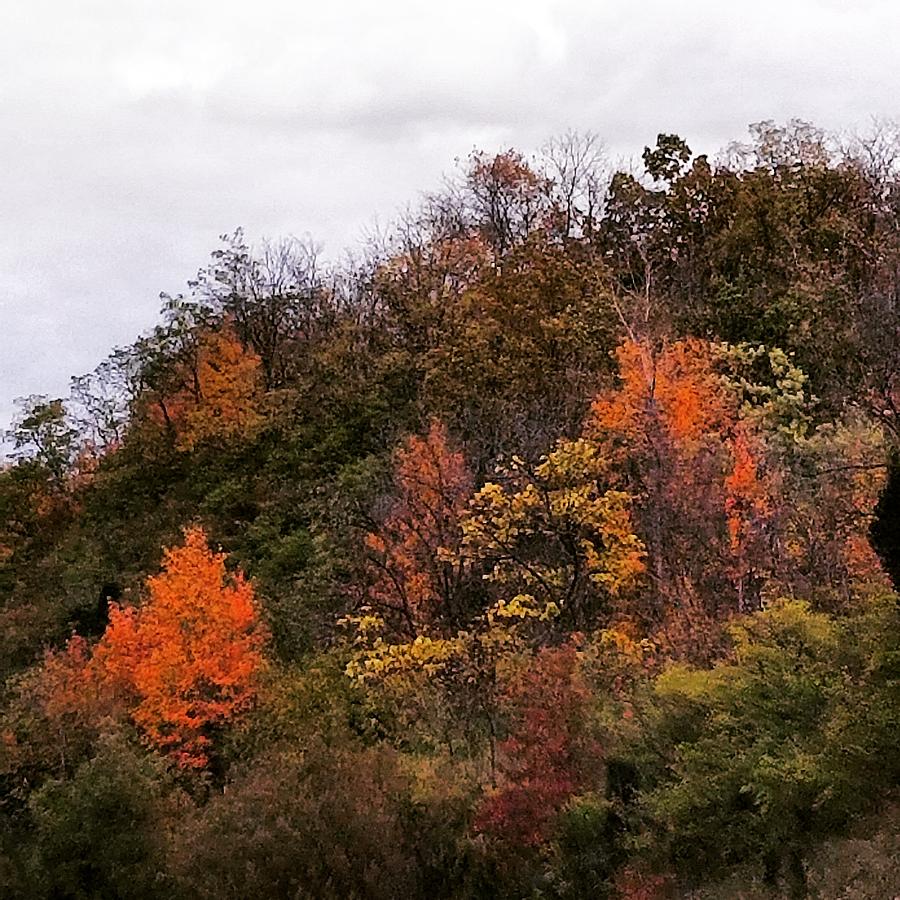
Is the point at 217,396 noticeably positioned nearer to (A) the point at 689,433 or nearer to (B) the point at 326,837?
(A) the point at 689,433

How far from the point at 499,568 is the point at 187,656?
858 cm

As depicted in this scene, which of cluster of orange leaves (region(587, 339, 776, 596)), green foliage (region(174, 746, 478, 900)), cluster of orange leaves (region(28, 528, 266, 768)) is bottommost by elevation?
green foliage (region(174, 746, 478, 900))

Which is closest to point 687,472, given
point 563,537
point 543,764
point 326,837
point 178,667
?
point 563,537

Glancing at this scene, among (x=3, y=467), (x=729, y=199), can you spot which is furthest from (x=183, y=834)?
(x=3, y=467)

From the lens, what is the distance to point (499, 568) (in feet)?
84.4

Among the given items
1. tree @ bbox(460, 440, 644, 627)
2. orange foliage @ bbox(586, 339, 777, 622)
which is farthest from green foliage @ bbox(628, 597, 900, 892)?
tree @ bbox(460, 440, 644, 627)

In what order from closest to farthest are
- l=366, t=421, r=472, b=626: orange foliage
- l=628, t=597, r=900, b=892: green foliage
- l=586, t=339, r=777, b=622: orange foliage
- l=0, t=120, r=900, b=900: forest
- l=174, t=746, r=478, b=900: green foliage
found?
l=628, t=597, r=900, b=892: green foliage < l=0, t=120, r=900, b=900: forest < l=174, t=746, r=478, b=900: green foliage < l=586, t=339, r=777, b=622: orange foliage < l=366, t=421, r=472, b=626: orange foliage

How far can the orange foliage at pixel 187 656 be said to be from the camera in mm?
27578

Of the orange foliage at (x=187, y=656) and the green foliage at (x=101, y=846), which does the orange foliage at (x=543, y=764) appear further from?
the orange foliage at (x=187, y=656)

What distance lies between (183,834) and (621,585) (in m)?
10.4

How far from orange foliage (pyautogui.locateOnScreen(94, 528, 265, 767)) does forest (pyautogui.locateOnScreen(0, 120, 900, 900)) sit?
12 centimetres

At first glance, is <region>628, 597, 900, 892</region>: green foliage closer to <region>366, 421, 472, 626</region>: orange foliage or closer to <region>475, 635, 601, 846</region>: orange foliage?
<region>475, 635, 601, 846</region>: orange foliage

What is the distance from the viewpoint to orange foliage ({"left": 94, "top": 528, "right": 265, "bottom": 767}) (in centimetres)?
2758

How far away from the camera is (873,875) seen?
11938 millimetres
